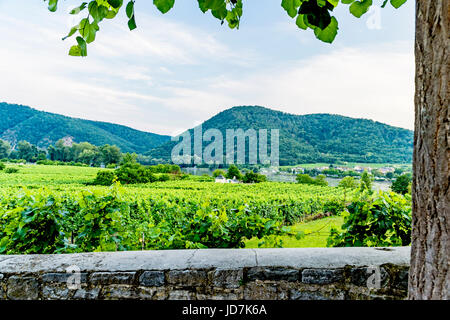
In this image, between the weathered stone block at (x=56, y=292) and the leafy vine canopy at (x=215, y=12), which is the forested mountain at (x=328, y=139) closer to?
the leafy vine canopy at (x=215, y=12)

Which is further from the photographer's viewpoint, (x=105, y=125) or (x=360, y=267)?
(x=105, y=125)

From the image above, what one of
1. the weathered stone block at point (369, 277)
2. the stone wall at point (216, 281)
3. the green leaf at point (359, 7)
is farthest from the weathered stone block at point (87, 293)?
the green leaf at point (359, 7)

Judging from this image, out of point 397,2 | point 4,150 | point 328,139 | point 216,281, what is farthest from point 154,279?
point 328,139

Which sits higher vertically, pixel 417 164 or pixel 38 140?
pixel 38 140

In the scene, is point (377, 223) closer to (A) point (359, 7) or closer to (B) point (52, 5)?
(A) point (359, 7)

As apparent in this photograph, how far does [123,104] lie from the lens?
33.8 feet

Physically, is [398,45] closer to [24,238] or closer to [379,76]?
[379,76]

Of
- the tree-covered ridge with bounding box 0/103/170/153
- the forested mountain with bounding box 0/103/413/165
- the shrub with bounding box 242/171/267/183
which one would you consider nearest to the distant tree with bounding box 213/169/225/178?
the shrub with bounding box 242/171/267/183

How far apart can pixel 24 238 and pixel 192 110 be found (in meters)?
11.7

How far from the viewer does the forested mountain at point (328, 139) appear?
28.7 ft

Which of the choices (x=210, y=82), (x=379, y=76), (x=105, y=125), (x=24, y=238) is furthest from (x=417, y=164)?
(x=105, y=125)

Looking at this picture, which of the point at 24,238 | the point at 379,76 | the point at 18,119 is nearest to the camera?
the point at 24,238

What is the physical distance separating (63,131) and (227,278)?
10467mm
